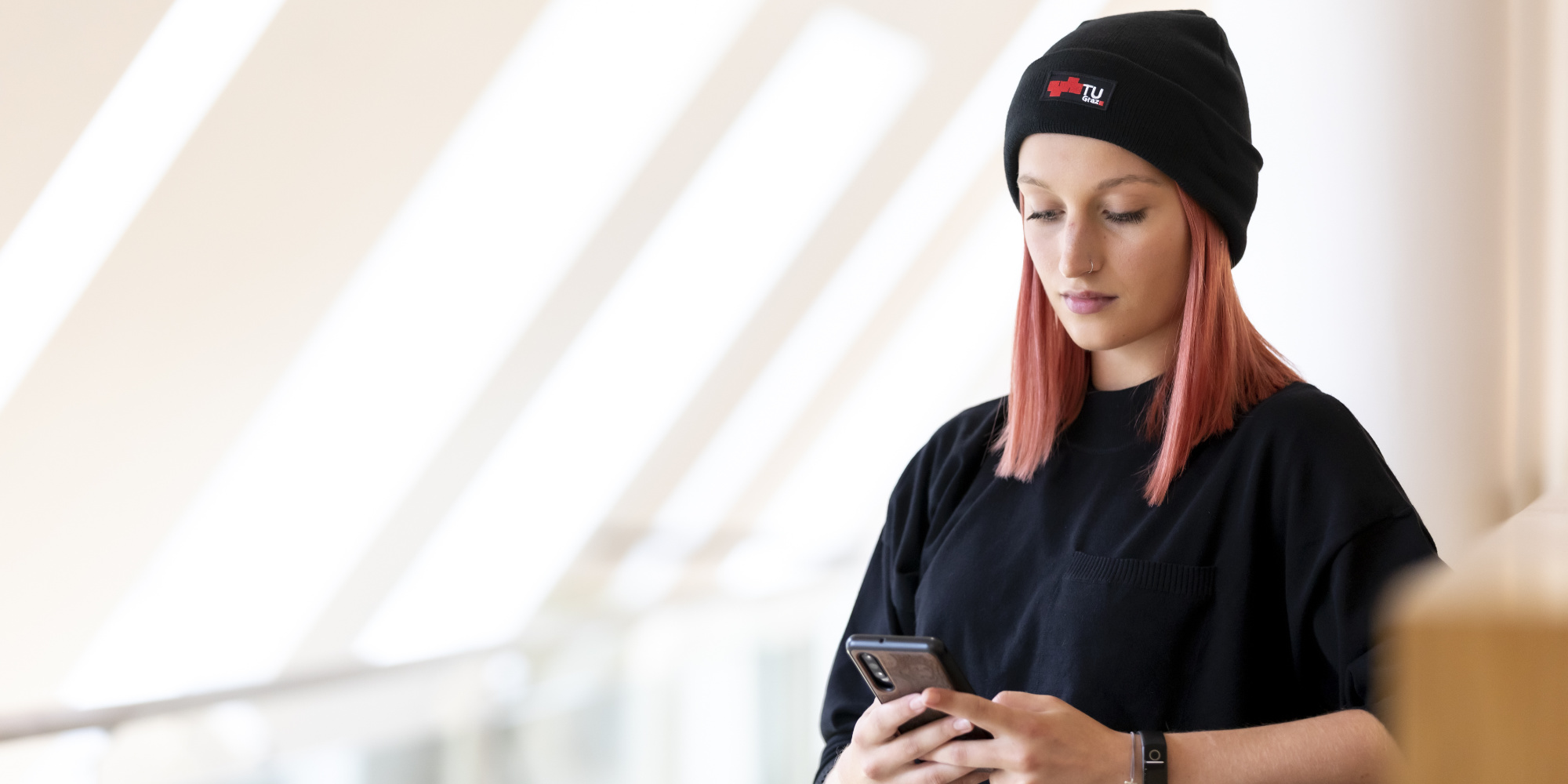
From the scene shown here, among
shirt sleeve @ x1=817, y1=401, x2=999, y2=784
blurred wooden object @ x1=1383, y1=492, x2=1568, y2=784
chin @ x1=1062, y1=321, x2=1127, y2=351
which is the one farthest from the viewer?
shirt sleeve @ x1=817, y1=401, x2=999, y2=784

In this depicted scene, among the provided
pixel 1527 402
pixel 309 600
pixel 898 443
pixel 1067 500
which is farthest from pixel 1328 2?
pixel 309 600

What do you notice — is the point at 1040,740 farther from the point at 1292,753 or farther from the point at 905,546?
the point at 905,546

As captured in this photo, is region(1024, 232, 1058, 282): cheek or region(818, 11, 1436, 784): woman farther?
region(1024, 232, 1058, 282): cheek

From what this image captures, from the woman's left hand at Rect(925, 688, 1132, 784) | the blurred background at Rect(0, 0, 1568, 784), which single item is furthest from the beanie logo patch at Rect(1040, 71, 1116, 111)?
the blurred background at Rect(0, 0, 1568, 784)

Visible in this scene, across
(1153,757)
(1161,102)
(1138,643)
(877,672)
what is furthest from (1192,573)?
(1161,102)

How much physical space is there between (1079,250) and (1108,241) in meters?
0.03

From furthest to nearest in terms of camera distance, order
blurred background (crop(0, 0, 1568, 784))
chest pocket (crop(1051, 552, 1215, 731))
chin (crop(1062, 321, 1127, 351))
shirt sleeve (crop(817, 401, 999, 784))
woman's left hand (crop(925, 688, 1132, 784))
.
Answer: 1. blurred background (crop(0, 0, 1568, 784))
2. shirt sleeve (crop(817, 401, 999, 784))
3. chin (crop(1062, 321, 1127, 351))
4. chest pocket (crop(1051, 552, 1215, 731))
5. woman's left hand (crop(925, 688, 1132, 784))

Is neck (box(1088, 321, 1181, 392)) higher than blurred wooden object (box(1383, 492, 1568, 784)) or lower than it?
higher

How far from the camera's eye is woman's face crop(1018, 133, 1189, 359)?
4.07ft

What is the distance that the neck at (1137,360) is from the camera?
1.31m

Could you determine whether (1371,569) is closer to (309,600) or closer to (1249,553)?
(1249,553)

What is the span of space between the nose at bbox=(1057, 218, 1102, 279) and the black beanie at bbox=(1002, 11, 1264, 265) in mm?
85

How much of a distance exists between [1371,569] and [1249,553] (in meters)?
0.11

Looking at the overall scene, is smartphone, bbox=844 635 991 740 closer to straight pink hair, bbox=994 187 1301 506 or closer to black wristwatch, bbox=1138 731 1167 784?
black wristwatch, bbox=1138 731 1167 784
